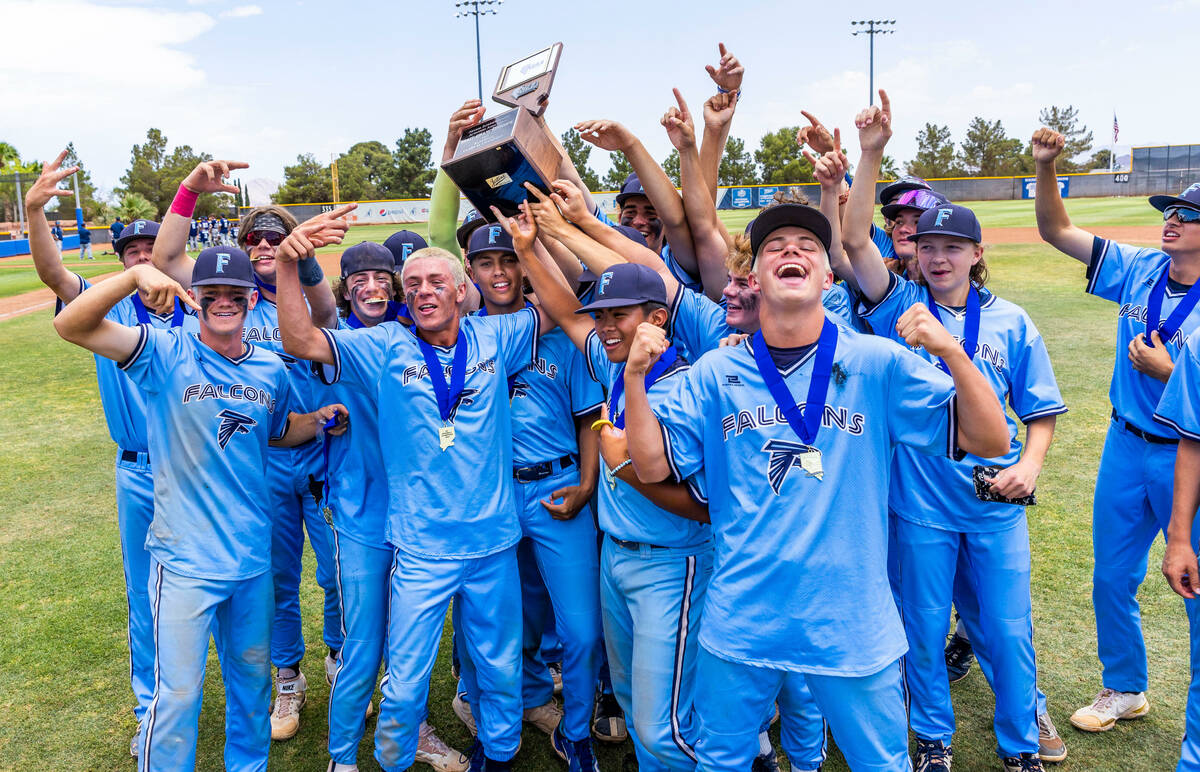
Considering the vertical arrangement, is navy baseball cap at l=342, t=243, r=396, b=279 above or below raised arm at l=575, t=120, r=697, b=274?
below

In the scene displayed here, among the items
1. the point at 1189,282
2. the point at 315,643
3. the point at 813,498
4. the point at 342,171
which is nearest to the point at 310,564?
the point at 315,643

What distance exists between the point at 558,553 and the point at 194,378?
2021 mm

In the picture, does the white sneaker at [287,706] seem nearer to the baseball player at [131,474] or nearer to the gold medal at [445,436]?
the baseball player at [131,474]

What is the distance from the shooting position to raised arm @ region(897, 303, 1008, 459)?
285 cm

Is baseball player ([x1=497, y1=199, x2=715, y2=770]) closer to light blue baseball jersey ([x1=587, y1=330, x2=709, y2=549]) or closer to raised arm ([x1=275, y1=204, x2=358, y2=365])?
light blue baseball jersey ([x1=587, y1=330, x2=709, y2=549])

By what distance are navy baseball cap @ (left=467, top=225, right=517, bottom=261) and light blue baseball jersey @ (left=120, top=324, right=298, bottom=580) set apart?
4.68 ft

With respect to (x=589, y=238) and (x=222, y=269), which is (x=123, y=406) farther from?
(x=589, y=238)

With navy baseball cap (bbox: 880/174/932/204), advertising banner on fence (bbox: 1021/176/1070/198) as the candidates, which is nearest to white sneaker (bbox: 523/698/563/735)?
navy baseball cap (bbox: 880/174/932/204)

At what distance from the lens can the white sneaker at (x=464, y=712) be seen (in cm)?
488

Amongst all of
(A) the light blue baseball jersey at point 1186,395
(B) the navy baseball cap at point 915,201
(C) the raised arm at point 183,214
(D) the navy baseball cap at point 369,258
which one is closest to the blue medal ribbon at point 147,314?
A: (C) the raised arm at point 183,214

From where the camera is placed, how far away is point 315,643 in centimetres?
598

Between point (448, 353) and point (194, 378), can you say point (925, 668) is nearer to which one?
point (448, 353)

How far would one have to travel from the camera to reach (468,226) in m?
5.34

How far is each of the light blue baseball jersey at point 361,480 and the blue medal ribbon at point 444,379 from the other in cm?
43
